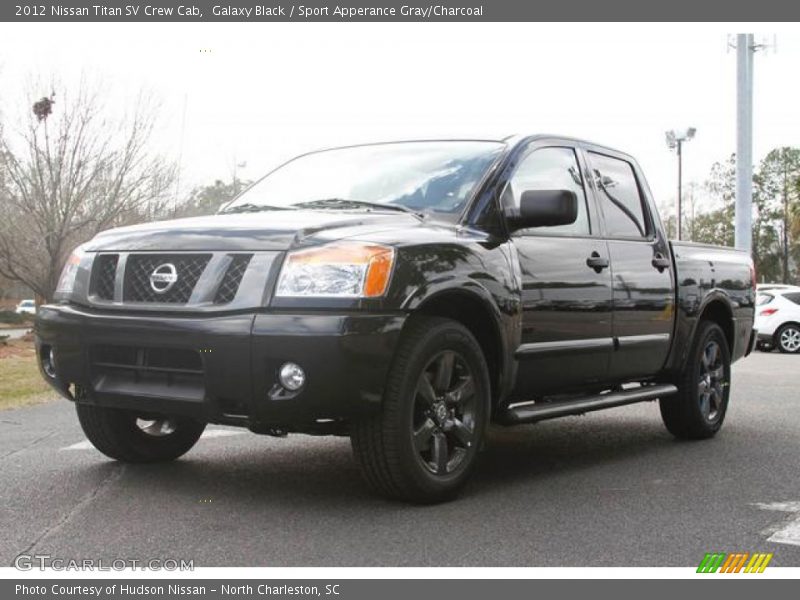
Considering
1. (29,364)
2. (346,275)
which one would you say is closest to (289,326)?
(346,275)

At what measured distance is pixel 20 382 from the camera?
38.8 feet

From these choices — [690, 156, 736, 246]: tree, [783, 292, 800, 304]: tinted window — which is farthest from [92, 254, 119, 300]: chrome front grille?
[690, 156, 736, 246]: tree

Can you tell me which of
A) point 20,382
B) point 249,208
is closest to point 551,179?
point 249,208

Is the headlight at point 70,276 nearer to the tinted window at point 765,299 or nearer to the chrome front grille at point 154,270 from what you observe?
the chrome front grille at point 154,270

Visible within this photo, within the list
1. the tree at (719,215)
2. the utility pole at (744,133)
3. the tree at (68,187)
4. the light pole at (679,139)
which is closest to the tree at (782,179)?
the tree at (719,215)

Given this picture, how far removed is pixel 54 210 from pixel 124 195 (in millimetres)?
1331

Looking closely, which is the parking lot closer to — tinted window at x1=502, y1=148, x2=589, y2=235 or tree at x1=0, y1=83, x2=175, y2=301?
tinted window at x1=502, y1=148, x2=589, y2=235

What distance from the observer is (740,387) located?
11.6 m

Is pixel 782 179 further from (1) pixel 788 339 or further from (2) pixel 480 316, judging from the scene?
(2) pixel 480 316

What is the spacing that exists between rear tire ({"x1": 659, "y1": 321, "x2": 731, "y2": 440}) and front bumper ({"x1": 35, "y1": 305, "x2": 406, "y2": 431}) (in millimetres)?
3347

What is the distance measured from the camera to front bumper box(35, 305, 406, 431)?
14.2 feet

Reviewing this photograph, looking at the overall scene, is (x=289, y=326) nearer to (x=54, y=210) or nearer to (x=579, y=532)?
(x=579, y=532)

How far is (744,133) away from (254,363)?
23560 millimetres
